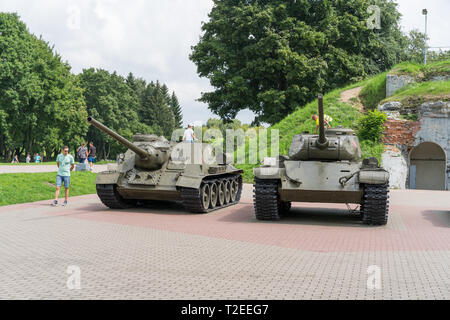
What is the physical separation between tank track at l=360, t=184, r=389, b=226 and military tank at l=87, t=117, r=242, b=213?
4.47m

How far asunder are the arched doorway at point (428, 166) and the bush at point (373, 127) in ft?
9.47

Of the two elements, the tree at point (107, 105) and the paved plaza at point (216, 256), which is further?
the tree at point (107, 105)

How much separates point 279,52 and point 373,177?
24.1 metres

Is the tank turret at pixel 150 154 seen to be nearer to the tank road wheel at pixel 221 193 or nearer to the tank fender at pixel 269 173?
the tank road wheel at pixel 221 193

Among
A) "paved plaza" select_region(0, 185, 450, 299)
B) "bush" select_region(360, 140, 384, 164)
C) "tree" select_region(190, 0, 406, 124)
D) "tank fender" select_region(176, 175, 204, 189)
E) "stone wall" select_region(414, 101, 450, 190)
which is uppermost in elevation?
"tree" select_region(190, 0, 406, 124)

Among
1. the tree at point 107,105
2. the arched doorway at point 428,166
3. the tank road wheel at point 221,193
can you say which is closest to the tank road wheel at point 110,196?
the tank road wheel at point 221,193

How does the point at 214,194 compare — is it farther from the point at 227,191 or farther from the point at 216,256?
the point at 216,256

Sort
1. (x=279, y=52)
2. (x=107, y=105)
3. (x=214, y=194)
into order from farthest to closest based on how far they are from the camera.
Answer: (x=107, y=105)
(x=279, y=52)
(x=214, y=194)

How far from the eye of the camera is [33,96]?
47.0 m

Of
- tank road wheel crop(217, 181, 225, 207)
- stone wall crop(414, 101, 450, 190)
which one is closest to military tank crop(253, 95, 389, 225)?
tank road wheel crop(217, 181, 225, 207)

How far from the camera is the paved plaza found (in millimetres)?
5930

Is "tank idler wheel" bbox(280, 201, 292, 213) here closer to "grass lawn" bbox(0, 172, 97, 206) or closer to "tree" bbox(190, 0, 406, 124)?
"grass lawn" bbox(0, 172, 97, 206)

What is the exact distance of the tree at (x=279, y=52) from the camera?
35719 millimetres

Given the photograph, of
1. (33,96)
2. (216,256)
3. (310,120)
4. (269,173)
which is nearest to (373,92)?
(310,120)
